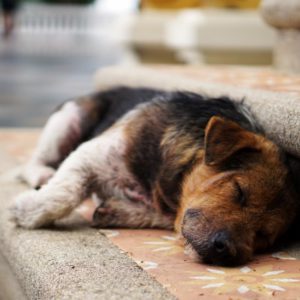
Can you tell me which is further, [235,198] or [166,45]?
[166,45]

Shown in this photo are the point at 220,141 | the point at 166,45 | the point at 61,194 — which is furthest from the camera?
the point at 166,45

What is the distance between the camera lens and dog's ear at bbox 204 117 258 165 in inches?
170

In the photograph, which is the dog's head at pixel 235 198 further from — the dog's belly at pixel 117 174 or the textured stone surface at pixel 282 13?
the textured stone surface at pixel 282 13

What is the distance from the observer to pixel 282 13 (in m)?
7.52

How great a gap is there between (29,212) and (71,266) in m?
0.88

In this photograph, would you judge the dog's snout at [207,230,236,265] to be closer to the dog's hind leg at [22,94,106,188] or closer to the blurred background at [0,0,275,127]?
the dog's hind leg at [22,94,106,188]

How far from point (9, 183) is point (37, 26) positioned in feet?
103

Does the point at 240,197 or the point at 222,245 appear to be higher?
the point at 240,197

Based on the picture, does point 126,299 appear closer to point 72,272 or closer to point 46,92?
point 72,272

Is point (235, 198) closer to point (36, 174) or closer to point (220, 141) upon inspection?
point (220, 141)

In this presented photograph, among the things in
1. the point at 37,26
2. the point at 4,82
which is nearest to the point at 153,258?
the point at 4,82

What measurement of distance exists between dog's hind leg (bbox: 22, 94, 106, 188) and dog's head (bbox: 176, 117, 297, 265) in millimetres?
1739

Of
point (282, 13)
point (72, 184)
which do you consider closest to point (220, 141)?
point (72, 184)

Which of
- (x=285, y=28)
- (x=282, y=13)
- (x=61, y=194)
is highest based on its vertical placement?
(x=282, y=13)
